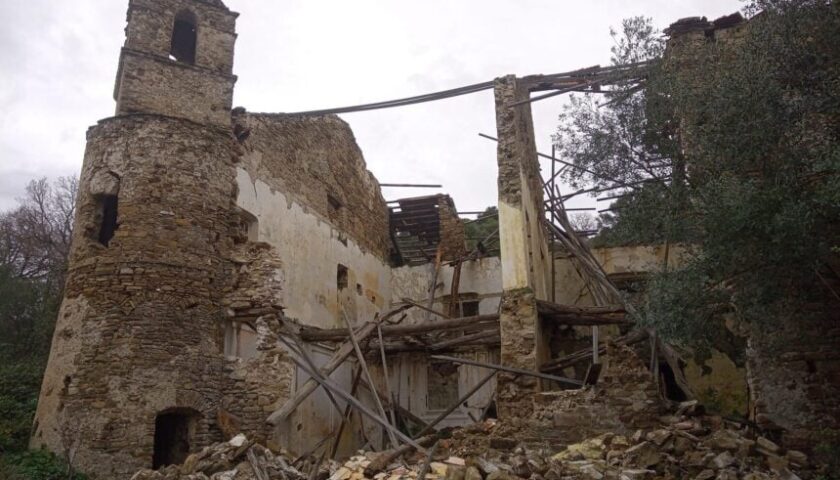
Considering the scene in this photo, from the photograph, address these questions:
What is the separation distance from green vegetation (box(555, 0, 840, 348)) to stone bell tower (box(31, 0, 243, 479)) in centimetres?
759

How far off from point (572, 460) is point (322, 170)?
10439mm

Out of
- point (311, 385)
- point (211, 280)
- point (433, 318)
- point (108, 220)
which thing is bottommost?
point (311, 385)

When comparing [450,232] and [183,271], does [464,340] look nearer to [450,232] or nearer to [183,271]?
[183,271]

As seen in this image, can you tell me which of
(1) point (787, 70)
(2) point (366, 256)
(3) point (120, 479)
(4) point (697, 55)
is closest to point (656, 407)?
(1) point (787, 70)

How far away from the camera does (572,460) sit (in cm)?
825

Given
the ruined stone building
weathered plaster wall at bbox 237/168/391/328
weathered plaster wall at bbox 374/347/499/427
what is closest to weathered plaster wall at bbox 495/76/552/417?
the ruined stone building

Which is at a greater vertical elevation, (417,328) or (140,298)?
(140,298)

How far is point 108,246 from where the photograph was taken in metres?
11.9

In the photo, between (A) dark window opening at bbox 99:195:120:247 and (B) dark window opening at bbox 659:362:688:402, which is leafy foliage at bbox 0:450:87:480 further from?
(B) dark window opening at bbox 659:362:688:402

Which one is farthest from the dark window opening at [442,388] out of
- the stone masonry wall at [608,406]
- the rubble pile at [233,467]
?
the rubble pile at [233,467]

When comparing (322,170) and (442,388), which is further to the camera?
(442,388)

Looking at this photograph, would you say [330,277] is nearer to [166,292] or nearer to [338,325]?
[338,325]

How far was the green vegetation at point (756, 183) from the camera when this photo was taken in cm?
724

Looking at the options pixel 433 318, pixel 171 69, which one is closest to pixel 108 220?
pixel 171 69
